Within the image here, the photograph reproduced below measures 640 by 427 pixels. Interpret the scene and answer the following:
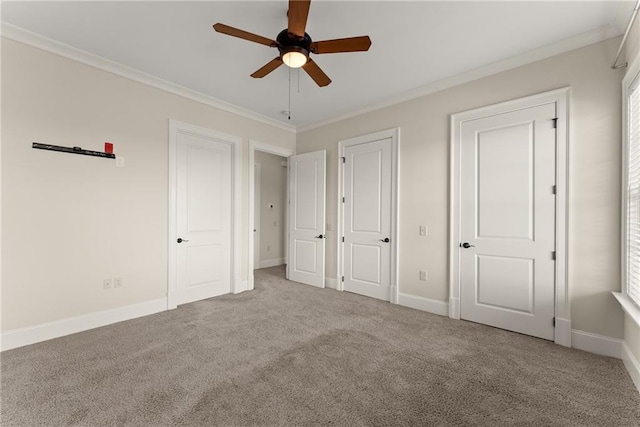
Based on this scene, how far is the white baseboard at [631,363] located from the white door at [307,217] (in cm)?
335

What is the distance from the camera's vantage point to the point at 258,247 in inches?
251

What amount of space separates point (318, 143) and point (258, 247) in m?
2.88

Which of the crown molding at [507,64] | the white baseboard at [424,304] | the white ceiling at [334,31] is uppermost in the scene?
the white ceiling at [334,31]

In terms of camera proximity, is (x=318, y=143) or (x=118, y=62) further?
(x=318, y=143)

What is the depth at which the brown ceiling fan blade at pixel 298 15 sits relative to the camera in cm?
170

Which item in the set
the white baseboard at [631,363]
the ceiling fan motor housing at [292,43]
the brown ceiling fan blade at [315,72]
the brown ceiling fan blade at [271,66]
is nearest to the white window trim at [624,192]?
the white baseboard at [631,363]

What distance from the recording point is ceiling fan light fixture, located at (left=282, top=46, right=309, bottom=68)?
7.08 feet

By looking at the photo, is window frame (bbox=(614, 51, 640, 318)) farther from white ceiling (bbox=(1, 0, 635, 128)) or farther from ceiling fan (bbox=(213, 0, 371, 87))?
ceiling fan (bbox=(213, 0, 371, 87))

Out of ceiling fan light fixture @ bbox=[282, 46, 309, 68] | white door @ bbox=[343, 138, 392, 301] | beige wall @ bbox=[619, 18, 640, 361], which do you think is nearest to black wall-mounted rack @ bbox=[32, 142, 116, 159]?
ceiling fan light fixture @ bbox=[282, 46, 309, 68]

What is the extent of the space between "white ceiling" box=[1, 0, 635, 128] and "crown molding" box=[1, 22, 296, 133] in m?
0.07

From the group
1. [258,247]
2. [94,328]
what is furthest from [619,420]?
[258,247]

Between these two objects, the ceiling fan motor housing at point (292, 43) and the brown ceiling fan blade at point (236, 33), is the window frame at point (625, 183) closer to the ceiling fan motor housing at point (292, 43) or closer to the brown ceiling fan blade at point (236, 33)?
the ceiling fan motor housing at point (292, 43)

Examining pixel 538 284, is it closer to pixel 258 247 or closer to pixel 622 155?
pixel 622 155

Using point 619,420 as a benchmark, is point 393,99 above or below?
above
